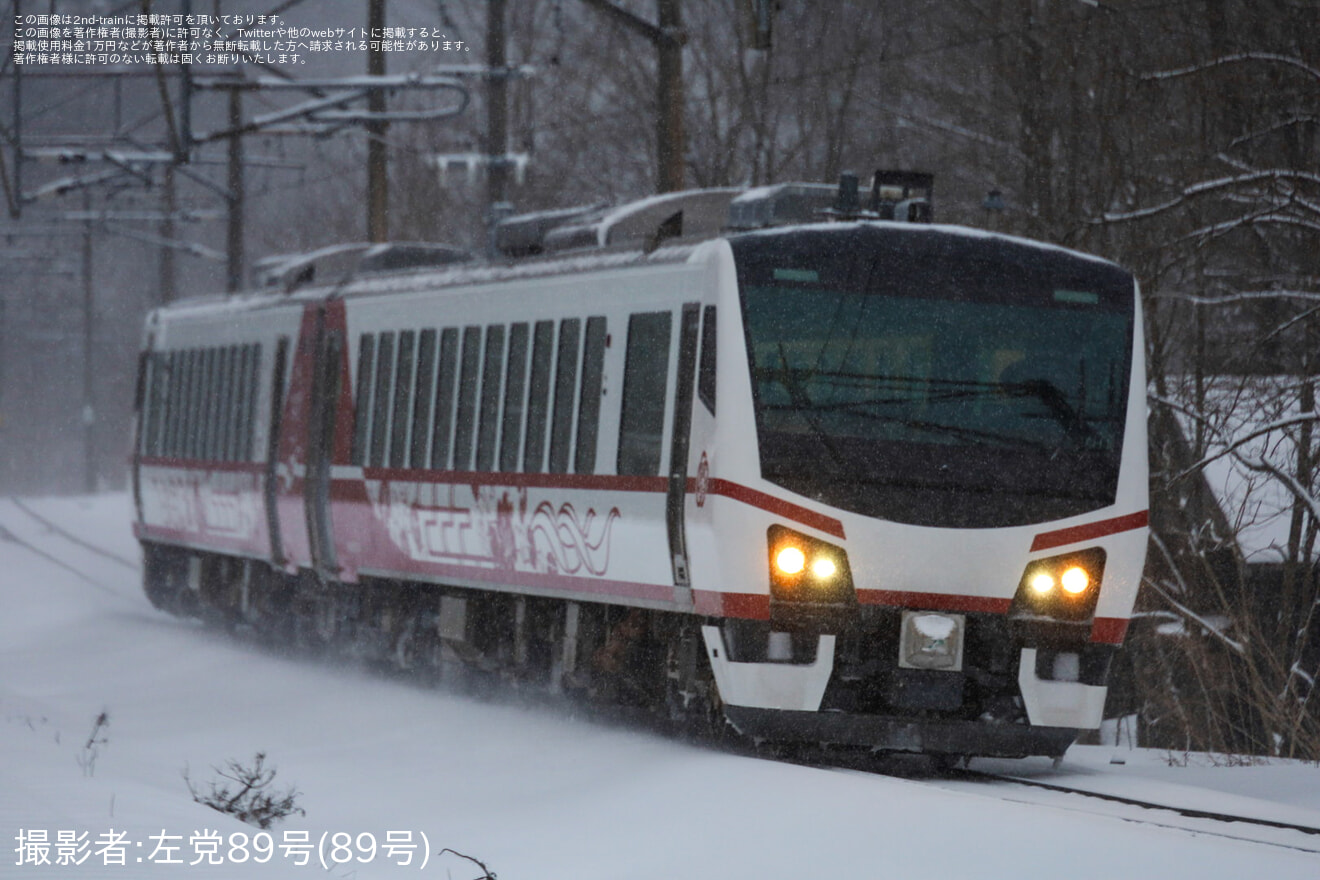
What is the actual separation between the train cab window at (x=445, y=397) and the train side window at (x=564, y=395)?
2.00 metres

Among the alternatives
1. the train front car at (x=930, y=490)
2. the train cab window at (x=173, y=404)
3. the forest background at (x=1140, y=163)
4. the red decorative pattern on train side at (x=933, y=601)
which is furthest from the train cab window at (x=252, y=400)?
the red decorative pattern on train side at (x=933, y=601)

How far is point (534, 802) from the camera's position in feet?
37.7

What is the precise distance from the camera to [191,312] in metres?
24.4

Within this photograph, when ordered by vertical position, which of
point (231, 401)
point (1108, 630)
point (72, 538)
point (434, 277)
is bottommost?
point (72, 538)

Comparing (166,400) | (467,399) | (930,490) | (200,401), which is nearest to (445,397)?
(467,399)

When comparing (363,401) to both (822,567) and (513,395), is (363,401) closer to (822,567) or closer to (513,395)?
(513,395)

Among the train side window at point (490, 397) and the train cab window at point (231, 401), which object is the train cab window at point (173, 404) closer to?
the train cab window at point (231, 401)

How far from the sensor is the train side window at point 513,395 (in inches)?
604

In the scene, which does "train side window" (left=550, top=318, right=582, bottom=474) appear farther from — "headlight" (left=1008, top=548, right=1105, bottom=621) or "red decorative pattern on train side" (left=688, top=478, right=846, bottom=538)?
"headlight" (left=1008, top=548, right=1105, bottom=621)

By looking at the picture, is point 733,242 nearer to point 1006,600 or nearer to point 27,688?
point 1006,600

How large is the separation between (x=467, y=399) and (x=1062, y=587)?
18.2 ft

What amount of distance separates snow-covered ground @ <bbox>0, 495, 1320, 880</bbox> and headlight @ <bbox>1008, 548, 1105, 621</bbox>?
0.88 metres

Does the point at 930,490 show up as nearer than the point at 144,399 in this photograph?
Yes

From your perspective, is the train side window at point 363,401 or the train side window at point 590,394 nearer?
the train side window at point 590,394
